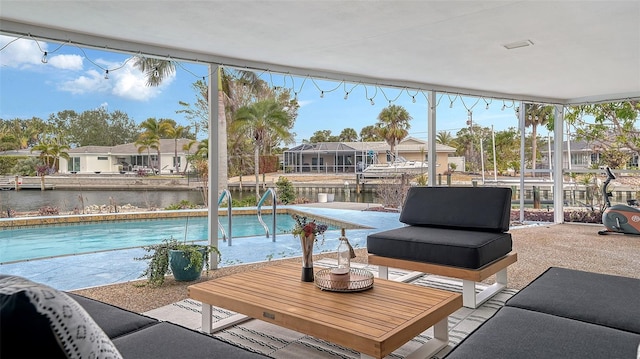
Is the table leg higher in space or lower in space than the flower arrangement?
lower

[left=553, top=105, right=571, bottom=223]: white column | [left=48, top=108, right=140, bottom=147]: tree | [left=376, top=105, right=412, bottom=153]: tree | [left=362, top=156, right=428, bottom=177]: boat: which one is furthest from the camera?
[left=376, top=105, right=412, bottom=153]: tree

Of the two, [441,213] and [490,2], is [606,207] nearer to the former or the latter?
[441,213]

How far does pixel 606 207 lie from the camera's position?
7188 mm

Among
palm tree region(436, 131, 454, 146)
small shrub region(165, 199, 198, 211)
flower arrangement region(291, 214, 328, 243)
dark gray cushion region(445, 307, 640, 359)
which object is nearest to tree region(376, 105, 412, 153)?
palm tree region(436, 131, 454, 146)

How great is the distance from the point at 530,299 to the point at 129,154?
8.76 m

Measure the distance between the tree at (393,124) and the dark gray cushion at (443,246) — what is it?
10172 mm

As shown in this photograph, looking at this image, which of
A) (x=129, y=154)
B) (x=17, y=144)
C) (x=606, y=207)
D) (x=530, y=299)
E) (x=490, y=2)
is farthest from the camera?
(x=129, y=154)

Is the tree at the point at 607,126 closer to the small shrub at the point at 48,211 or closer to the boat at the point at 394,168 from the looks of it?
the boat at the point at 394,168

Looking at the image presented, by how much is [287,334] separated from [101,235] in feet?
19.7

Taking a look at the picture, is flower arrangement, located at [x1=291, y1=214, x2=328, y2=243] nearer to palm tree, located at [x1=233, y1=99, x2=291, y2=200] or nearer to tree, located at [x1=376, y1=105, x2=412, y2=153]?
palm tree, located at [x1=233, y1=99, x2=291, y2=200]

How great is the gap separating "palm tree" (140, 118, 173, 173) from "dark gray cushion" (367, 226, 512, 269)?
772 cm

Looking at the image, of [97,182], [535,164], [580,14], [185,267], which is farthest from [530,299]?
[97,182]

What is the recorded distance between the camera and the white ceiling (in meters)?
3.09

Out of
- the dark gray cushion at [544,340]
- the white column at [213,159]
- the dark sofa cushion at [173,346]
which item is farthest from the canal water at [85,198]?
the dark gray cushion at [544,340]
